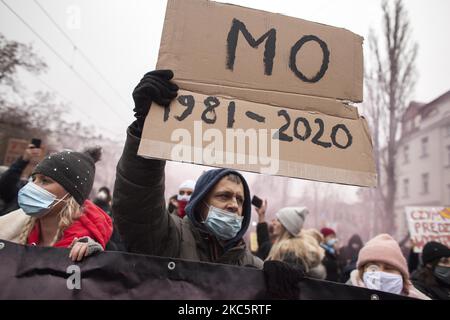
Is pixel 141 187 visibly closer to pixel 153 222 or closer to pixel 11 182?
pixel 153 222

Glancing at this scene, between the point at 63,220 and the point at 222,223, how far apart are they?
90 centimetres

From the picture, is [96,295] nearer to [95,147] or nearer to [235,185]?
[235,185]

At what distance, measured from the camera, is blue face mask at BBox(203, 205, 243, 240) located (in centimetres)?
191

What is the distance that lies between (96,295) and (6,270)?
362mm

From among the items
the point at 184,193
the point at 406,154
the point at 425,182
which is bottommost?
the point at 184,193

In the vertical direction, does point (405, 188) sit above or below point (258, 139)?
above

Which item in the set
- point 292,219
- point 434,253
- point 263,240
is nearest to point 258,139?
point 292,219

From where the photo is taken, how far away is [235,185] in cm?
209

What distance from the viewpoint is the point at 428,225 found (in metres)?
4.88

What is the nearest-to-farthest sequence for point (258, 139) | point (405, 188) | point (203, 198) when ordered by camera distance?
point (258, 139)
point (203, 198)
point (405, 188)

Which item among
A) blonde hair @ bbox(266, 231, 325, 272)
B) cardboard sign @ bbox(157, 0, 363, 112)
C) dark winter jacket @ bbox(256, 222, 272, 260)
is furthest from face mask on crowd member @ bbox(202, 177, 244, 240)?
dark winter jacket @ bbox(256, 222, 272, 260)

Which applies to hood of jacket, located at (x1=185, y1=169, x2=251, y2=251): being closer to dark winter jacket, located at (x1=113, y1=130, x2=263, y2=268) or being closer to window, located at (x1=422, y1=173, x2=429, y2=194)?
dark winter jacket, located at (x1=113, y1=130, x2=263, y2=268)

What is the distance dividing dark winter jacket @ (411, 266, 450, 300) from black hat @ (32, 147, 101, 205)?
2858mm

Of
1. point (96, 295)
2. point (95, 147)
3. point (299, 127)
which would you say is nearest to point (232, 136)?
point (299, 127)
